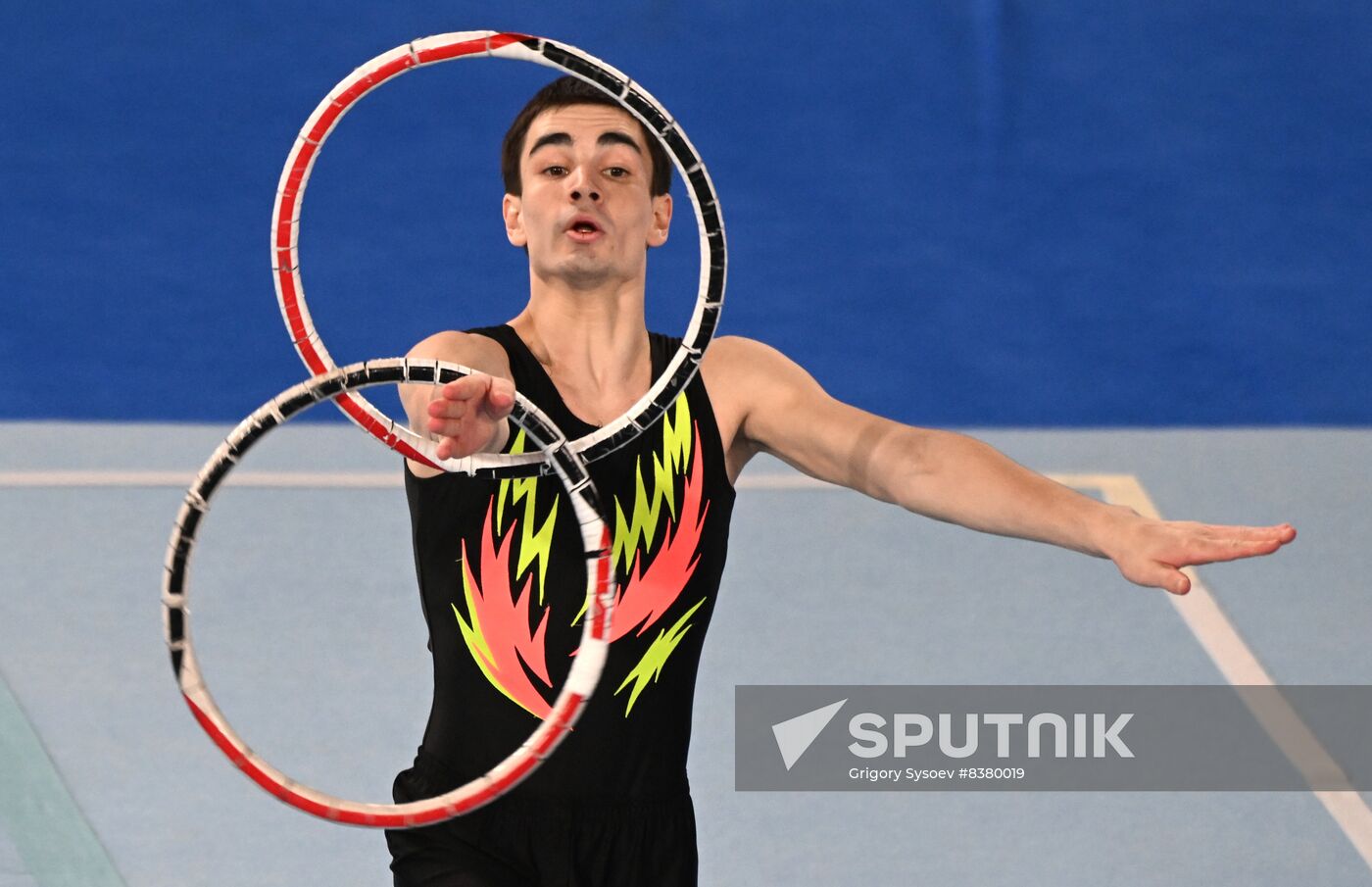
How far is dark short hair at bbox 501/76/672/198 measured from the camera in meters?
2.83

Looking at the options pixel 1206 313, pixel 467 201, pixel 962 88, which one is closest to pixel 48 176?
pixel 467 201

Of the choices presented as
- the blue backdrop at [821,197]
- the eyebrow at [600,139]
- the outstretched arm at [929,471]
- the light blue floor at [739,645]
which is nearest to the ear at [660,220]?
the eyebrow at [600,139]

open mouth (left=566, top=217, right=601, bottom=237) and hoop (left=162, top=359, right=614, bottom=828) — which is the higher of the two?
open mouth (left=566, top=217, right=601, bottom=237)

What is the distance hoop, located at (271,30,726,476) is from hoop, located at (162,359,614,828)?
0.08 meters

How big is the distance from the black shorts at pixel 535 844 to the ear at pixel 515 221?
0.80m

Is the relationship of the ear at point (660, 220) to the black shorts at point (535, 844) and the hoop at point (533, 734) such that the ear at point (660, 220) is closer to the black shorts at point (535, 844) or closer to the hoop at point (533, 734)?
the hoop at point (533, 734)

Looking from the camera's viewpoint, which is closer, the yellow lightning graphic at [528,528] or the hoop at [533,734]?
the hoop at [533,734]

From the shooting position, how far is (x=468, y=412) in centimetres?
239

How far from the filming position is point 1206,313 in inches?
280

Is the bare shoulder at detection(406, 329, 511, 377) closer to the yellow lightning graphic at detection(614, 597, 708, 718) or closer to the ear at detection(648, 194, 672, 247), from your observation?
the ear at detection(648, 194, 672, 247)

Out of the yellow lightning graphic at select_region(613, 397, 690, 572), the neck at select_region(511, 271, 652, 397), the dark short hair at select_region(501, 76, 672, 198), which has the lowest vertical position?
the yellow lightning graphic at select_region(613, 397, 690, 572)

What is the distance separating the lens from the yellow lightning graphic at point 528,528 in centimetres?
280

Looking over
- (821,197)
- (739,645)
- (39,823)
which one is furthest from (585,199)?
(821,197)

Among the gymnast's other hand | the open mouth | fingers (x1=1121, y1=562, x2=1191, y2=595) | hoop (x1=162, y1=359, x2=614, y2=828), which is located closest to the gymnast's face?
the open mouth
